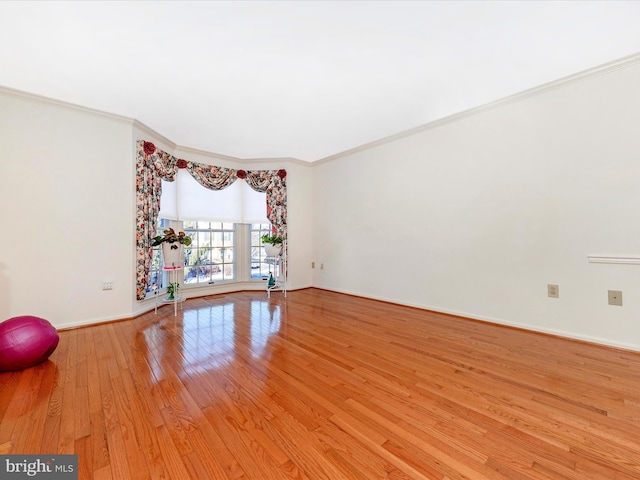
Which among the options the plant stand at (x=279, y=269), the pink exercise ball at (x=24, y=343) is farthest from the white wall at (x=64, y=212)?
the plant stand at (x=279, y=269)

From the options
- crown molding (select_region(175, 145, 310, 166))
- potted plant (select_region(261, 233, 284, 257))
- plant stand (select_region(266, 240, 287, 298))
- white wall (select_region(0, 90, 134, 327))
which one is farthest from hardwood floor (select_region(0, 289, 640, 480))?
crown molding (select_region(175, 145, 310, 166))

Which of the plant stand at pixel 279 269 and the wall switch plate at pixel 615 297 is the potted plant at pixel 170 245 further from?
the wall switch plate at pixel 615 297

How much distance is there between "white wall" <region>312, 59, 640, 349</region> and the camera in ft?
8.05

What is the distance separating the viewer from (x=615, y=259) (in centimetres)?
246

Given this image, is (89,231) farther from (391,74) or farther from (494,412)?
(494,412)

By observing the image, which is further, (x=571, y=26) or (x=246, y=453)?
(x=571, y=26)

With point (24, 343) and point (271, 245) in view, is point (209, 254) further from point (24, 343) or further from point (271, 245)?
point (24, 343)

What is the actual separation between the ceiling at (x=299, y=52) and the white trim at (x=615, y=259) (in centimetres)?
184

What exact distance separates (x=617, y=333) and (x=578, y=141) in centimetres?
191

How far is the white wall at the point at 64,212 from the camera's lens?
2.81m

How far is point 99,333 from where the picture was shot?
2.95m

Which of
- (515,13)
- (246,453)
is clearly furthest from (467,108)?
(246,453)

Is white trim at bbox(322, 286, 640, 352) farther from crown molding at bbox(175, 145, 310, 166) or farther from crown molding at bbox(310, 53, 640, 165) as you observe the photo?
crown molding at bbox(175, 145, 310, 166)

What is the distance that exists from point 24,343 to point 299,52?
11.0 feet
